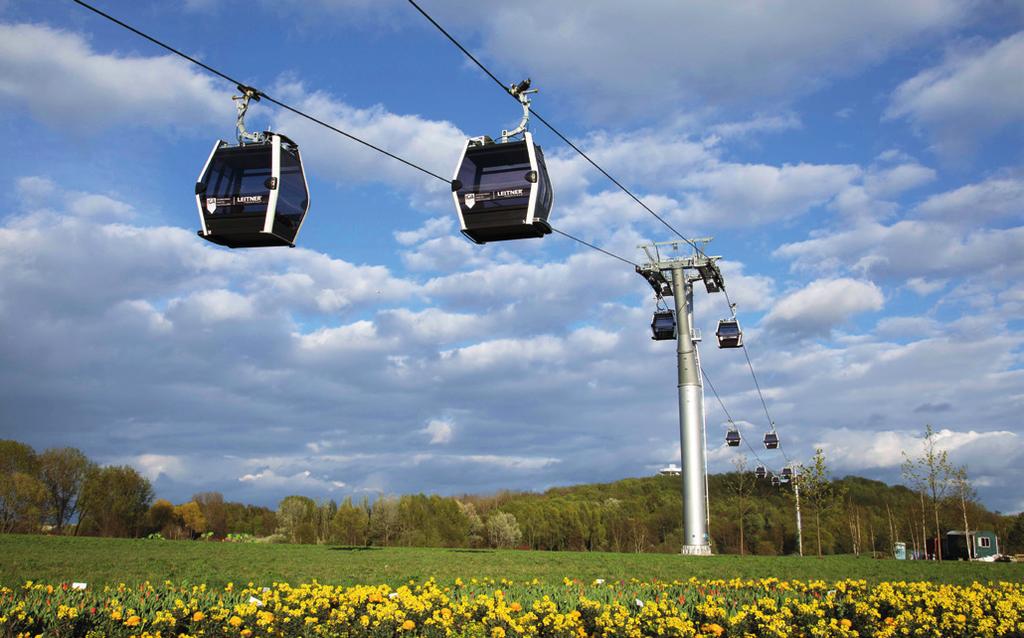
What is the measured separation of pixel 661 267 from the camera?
3884cm

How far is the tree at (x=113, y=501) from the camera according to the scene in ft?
228

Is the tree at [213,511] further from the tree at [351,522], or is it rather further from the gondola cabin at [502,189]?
the gondola cabin at [502,189]

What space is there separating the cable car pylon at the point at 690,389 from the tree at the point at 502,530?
1912 inches

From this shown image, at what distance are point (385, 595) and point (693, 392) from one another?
26.4 meters

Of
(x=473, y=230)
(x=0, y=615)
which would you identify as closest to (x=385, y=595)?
(x=0, y=615)

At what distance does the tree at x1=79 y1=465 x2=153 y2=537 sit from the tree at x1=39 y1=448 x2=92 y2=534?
2.26 feet

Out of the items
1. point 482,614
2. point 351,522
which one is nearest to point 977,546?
point 351,522

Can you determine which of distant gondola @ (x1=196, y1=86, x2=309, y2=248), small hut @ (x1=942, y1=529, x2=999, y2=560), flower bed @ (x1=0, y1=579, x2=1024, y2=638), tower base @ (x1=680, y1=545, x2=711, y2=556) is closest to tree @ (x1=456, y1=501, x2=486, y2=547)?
small hut @ (x1=942, y1=529, x2=999, y2=560)

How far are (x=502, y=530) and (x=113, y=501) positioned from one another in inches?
1441

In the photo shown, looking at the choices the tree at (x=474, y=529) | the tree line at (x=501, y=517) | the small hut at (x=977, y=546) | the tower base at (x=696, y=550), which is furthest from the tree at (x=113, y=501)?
the small hut at (x=977, y=546)

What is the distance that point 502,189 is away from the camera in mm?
14148

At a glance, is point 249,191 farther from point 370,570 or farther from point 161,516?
point 161,516

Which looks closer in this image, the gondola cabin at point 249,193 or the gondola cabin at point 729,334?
the gondola cabin at point 249,193

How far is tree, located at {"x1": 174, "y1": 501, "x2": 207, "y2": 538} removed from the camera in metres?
84.9
